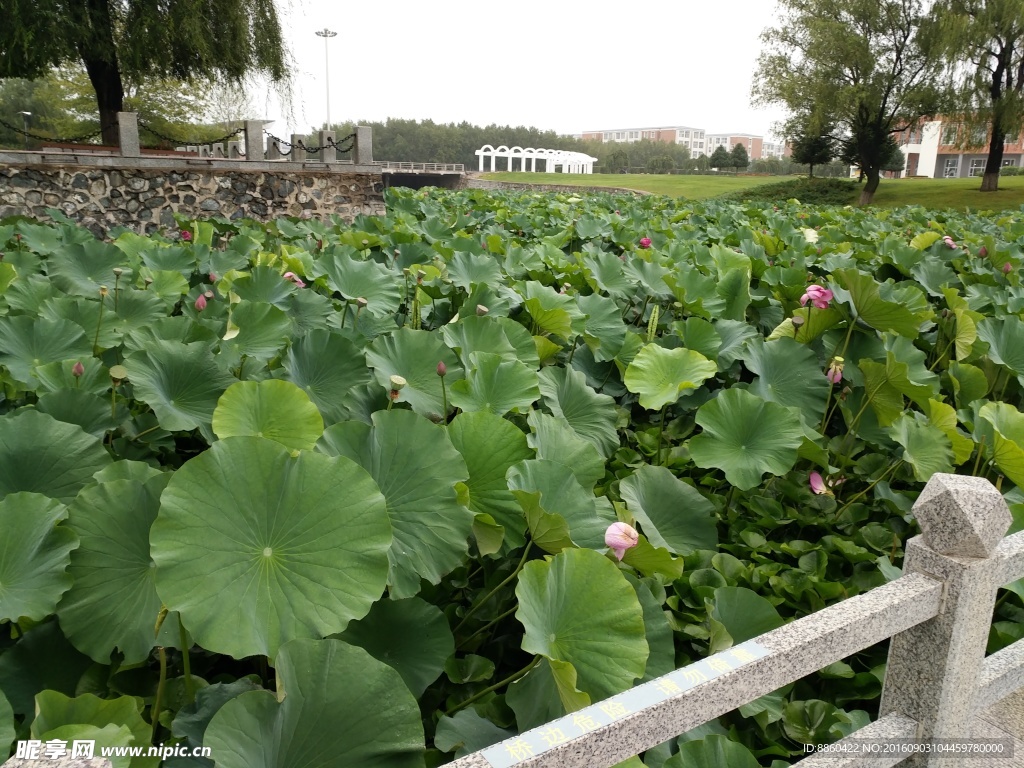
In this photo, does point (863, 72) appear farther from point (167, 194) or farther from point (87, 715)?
point (87, 715)

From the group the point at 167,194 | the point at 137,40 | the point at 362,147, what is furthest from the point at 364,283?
the point at 137,40

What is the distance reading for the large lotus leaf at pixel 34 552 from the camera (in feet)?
3.28

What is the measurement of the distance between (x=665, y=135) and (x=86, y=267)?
147 meters

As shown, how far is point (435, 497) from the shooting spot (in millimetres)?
1220

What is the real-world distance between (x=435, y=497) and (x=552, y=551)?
0.76ft

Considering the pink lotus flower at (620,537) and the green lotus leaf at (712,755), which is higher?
the pink lotus flower at (620,537)

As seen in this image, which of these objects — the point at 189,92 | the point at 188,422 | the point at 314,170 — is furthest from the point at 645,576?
the point at 189,92

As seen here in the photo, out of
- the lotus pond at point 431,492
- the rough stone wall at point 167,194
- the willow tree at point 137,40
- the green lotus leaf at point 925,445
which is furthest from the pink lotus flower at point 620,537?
the willow tree at point 137,40

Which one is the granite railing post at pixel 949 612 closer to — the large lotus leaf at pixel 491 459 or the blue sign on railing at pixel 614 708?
the blue sign on railing at pixel 614 708

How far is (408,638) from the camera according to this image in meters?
1.18

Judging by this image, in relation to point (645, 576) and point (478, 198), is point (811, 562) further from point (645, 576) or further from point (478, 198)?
point (478, 198)

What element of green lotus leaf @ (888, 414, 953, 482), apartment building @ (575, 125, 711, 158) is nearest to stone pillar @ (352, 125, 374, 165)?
green lotus leaf @ (888, 414, 953, 482)

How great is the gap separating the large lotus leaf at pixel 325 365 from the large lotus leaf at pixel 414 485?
22.8 inches

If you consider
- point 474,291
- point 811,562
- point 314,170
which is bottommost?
point 811,562
